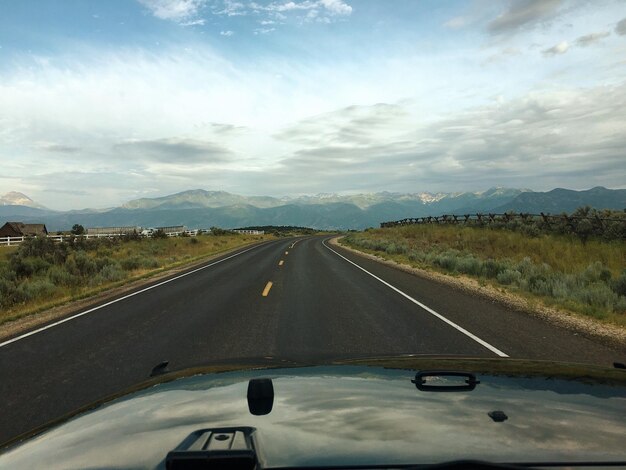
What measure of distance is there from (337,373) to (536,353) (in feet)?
15.6

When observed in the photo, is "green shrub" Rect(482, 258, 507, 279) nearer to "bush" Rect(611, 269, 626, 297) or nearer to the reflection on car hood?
"bush" Rect(611, 269, 626, 297)

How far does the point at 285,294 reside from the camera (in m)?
13.1

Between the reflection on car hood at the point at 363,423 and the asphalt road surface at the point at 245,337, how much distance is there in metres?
1.37

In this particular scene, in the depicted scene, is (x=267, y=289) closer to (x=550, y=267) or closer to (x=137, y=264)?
(x=550, y=267)

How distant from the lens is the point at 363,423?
2.26 metres

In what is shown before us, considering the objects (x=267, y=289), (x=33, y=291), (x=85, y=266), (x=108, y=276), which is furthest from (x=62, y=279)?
(x=267, y=289)

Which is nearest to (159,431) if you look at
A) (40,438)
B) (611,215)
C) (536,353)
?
(40,438)

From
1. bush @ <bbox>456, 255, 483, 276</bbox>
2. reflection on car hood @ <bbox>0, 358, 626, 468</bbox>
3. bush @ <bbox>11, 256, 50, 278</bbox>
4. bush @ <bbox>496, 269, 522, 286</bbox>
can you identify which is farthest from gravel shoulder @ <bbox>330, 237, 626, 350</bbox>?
bush @ <bbox>11, 256, 50, 278</bbox>

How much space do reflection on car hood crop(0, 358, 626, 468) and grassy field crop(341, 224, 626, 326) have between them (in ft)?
26.5

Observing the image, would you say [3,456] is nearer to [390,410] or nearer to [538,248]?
[390,410]

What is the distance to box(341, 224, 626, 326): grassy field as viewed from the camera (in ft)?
36.9

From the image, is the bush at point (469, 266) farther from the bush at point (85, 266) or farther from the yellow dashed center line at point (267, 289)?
the bush at point (85, 266)

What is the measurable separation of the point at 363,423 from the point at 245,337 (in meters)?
6.11

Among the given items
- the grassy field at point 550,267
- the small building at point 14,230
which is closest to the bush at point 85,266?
the grassy field at point 550,267
